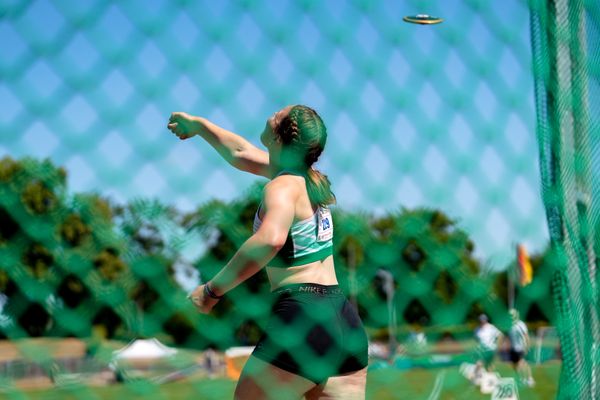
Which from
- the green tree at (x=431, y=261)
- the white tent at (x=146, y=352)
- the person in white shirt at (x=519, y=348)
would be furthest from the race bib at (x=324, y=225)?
the person in white shirt at (x=519, y=348)

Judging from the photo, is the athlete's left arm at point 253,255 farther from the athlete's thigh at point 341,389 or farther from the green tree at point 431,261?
the athlete's thigh at point 341,389

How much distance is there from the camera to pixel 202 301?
294 cm

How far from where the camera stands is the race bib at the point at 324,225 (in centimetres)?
331

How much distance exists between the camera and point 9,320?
2576 mm

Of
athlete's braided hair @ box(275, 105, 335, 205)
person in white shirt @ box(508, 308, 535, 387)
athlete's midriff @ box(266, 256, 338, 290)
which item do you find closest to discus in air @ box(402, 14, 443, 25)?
athlete's braided hair @ box(275, 105, 335, 205)

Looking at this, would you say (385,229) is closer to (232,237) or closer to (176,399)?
(232,237)

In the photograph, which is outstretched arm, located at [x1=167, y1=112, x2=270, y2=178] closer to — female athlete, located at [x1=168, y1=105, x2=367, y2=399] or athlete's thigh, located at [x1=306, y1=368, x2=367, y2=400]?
female athlete, located at [x1=168, y1=105, x2=367, y2=399]

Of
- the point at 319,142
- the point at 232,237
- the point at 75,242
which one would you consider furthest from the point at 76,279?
the point at 319,142

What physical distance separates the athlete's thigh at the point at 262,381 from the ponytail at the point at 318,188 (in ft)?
1.94

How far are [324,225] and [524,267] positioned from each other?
5.03 feet

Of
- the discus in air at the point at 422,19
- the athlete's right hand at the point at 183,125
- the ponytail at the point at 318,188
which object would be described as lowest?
the ponytail at the point at 318,188

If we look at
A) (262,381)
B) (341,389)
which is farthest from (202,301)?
(341,389)

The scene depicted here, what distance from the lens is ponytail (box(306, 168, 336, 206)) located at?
10.7 feet

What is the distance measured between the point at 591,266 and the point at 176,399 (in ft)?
28.1
